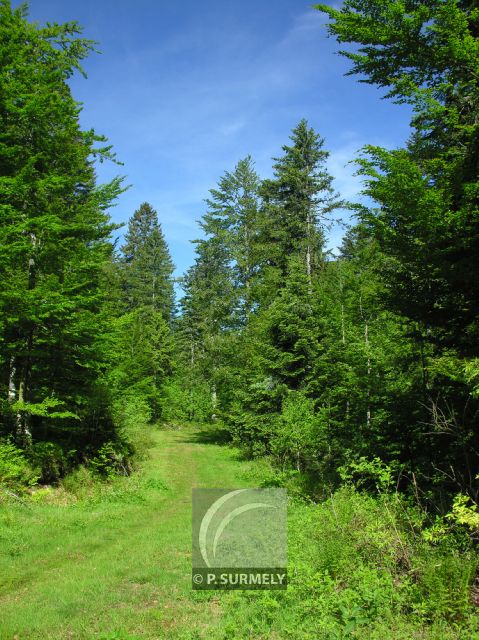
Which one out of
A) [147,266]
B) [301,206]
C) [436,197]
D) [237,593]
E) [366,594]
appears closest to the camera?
[366,594]

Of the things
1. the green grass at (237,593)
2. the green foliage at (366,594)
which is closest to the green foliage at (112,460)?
the green grass at (237,593)

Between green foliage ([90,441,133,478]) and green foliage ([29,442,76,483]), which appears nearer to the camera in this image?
green foliage ([29,442,76,483])

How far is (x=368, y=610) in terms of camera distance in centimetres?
533

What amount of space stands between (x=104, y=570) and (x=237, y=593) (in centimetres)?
297

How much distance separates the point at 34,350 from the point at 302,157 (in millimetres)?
19821

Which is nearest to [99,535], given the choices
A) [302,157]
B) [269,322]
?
[269,322]

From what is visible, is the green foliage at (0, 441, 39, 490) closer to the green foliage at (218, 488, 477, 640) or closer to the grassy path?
the grassy path

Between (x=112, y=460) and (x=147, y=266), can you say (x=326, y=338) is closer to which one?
(x=112, y=460)

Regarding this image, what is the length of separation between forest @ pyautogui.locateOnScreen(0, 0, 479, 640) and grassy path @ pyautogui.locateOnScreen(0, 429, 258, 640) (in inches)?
19.8

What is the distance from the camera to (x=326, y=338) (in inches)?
752

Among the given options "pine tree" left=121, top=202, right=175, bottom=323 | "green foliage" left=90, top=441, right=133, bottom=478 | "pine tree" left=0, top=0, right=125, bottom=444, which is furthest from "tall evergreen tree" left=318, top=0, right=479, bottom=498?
"pine tree" left=121, top=202, right=175, bottom=323

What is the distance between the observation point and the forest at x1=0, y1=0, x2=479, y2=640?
630 centimetres

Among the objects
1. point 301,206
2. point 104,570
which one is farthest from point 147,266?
point 104,570

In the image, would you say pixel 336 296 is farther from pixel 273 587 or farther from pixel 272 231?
pixel 273 587
